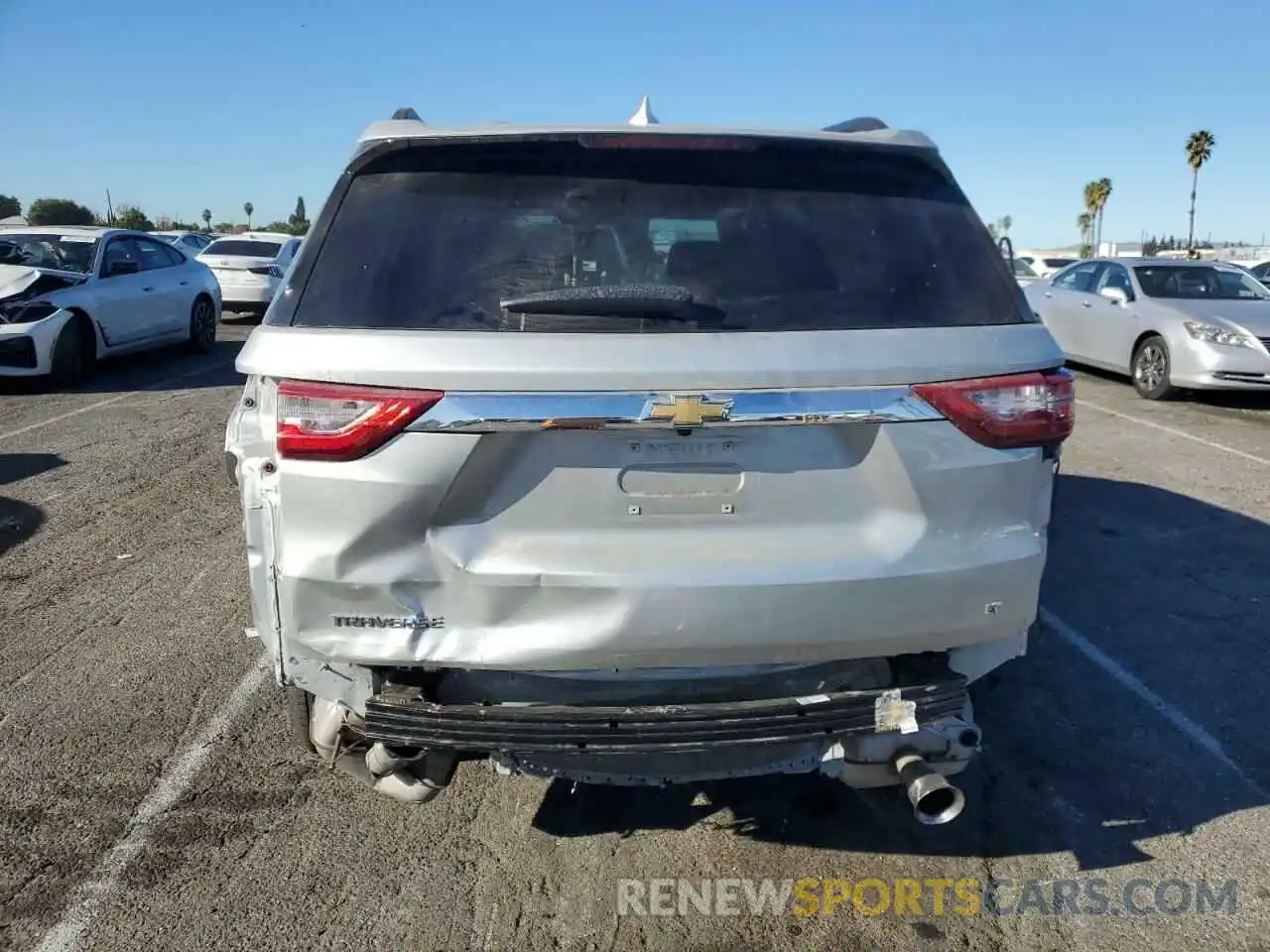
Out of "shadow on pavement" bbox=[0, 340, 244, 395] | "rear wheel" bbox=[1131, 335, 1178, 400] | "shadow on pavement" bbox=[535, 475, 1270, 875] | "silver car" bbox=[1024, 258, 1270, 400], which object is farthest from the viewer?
"rear wheel" bbox=[1131, 335, 1178, 400]

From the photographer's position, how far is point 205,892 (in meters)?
2.93

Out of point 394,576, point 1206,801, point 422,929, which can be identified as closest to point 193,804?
point 422,929

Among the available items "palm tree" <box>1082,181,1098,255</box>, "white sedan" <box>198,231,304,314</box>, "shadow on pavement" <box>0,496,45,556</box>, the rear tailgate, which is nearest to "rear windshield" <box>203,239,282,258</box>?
"white sedan" <box>198,231,304,314</box>

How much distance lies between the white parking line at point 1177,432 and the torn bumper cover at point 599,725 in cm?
757

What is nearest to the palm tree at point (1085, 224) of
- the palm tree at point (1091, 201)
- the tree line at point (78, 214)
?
the palm tree at point (1091, 201)

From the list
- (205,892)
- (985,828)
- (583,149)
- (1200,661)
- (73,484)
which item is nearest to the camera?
(583,149)

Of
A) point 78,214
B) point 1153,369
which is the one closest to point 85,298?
point 1153,369

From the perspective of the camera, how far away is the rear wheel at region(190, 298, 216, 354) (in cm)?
1384

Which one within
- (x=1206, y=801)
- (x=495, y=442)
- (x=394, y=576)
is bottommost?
(x=1206, y=801)

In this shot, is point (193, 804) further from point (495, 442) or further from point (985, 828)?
point (985, 828)

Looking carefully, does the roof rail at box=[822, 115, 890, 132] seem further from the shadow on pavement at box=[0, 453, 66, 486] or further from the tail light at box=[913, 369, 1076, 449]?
the shadow on pavement at box=[0, 453, 66, 486]

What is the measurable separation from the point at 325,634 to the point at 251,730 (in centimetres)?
160

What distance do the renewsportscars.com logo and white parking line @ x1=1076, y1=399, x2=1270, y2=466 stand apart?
21.6 ft

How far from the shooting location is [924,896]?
2975mm
